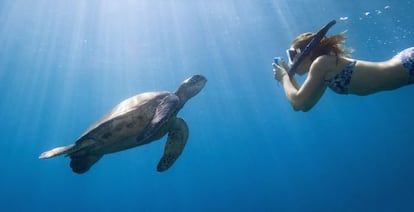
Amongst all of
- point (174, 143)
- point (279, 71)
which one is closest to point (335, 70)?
point (279, 71)

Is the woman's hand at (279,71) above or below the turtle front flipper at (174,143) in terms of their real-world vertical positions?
above

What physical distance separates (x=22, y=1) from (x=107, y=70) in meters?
10.1

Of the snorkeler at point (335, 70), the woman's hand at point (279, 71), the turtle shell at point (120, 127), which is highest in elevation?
the turtle shell at point (120, 127)

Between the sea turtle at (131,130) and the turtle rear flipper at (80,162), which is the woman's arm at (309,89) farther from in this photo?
the turtle rear flipper at (80,162)

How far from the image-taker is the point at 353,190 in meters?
50.4

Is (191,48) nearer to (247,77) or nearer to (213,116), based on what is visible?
(247,77)

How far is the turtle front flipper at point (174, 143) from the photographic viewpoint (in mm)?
6852

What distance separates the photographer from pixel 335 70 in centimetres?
405

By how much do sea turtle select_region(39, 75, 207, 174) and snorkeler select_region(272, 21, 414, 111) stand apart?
2.43m

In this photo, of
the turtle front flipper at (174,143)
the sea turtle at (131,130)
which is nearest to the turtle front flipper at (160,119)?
the sea turtle at (131,130)

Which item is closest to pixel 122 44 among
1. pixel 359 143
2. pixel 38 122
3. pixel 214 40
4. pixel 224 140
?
pixel 214 40

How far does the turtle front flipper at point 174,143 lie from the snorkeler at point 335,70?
3.19 m

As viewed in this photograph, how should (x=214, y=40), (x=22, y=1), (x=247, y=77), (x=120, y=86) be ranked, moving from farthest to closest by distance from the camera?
(x=120, y=86) < (x=247, y=77) < (x=214, y=40) < (x=22, y=1)

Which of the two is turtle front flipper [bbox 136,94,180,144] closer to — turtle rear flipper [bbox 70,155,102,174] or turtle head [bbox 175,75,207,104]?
turtle head [bbox 175,75,207,104]
